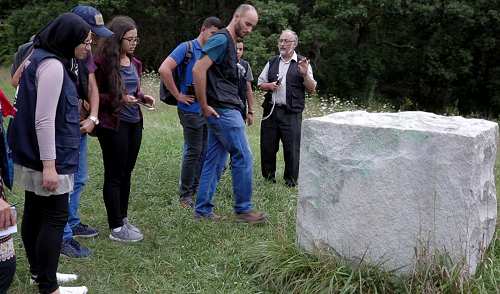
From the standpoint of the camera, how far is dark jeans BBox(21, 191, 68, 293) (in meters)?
3.15

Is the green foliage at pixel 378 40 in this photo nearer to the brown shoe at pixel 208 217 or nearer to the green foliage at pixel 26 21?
the green foliage at pixel 26 21

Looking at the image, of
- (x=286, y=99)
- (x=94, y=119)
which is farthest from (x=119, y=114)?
(x=286, y=99)

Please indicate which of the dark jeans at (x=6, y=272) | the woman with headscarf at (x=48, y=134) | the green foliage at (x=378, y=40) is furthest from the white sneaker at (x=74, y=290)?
the green foliage at (x=378, y=40)

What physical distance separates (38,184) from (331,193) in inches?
66.4

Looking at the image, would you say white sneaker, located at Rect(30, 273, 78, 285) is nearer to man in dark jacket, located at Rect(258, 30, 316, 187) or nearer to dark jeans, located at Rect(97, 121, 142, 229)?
dark jeans, located at Rect(97, 121, 142, 229)

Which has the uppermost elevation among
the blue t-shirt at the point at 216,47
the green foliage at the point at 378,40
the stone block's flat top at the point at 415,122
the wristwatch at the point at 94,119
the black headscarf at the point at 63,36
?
the black headscarf at the point at 63,36

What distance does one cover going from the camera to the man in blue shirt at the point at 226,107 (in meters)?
4.44

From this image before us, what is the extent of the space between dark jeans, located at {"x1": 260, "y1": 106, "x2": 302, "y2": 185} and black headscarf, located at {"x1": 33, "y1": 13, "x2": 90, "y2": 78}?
3.31 metres

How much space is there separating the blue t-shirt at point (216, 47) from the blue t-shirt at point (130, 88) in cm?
56

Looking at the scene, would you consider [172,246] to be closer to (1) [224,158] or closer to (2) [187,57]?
(1) [224,158]

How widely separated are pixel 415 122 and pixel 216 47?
1.63 meters

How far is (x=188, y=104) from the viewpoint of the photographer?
509 centimetres

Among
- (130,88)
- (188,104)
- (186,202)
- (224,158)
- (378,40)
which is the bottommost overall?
(378,40)

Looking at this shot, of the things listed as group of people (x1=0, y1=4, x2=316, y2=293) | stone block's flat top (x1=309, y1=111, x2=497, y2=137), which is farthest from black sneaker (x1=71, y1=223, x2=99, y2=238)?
stone block's flat top (x1=309, y1=111, x2=497, y2=137)
